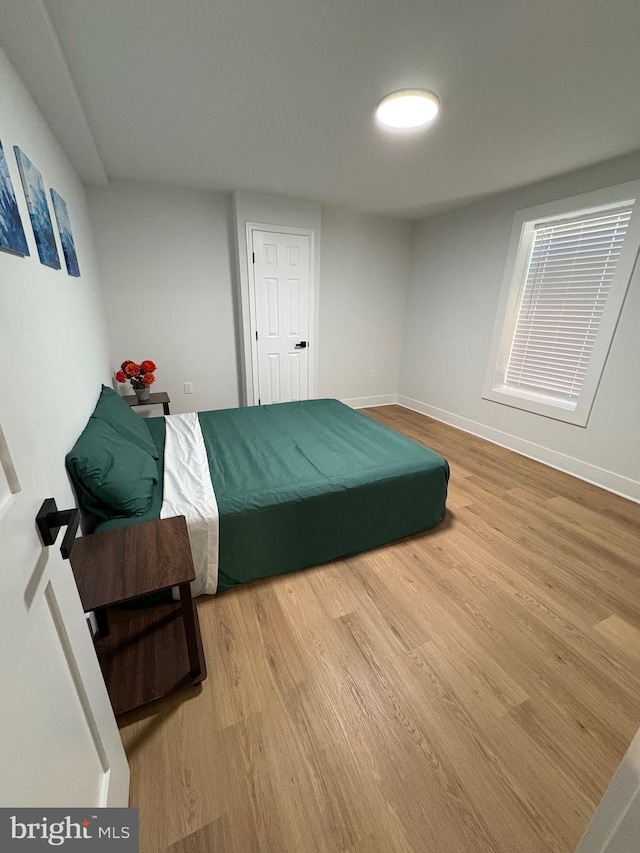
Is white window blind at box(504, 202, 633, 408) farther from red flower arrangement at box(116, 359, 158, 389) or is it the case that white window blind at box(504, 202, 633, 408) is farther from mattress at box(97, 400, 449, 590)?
red flower arrangement at box(116, 359, 158, 389)

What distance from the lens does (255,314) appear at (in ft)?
11.5

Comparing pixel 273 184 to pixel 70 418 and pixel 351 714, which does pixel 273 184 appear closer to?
pixel 70 418

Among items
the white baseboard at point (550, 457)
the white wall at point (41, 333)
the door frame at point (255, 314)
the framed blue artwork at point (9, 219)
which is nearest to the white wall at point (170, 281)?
the door frame at point (255, 314)

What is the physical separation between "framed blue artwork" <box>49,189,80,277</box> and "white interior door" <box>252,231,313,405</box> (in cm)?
164

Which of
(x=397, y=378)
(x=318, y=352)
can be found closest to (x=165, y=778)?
(x=318, y=352)

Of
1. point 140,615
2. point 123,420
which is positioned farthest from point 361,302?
point 140,615

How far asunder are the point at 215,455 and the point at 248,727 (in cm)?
133

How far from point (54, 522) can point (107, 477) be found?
0.90m

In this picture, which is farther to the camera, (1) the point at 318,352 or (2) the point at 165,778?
(1) the point at 318,352

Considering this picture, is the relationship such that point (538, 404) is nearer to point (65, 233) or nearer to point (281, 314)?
point (281, 314)

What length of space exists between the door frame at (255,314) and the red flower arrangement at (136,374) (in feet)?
3.21

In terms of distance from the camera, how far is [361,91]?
1.67 meters

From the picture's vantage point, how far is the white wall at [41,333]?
0.67 metres

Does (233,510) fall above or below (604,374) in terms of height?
below
